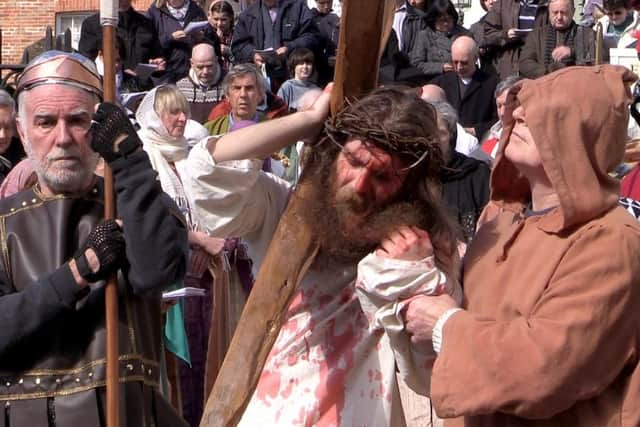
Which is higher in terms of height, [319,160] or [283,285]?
[319,160]

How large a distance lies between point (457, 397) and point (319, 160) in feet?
2.92

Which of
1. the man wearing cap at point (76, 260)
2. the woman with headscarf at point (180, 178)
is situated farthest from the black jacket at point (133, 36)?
the man wearing cap at point (76, 260)

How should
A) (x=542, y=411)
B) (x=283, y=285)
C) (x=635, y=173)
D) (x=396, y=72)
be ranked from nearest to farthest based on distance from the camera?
1. (x=542, y=411)
2. (x=283, y=285)
3. (x=635, y=173)
4. (x=396, y=72)

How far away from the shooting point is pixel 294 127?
13.1 ft

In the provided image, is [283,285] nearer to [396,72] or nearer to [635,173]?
[635,173]

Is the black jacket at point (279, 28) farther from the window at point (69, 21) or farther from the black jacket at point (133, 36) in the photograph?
the window at point (69, 21)

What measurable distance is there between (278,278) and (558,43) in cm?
841

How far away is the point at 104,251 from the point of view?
4.02m

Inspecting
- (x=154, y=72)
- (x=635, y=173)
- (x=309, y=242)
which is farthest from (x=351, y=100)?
(x=154, y=72)

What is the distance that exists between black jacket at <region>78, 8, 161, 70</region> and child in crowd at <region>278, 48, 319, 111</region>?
203 cm

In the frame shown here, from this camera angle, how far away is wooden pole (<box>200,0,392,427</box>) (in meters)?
3.95

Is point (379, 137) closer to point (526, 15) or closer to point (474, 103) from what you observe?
point (474, 103)

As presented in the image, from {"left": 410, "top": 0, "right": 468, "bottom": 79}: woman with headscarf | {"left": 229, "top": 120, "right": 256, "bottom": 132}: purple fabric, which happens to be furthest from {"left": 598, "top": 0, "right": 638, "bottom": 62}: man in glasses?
{"left": 229, "top": 120, "right": 256, "bottom": 132}: purple fabric

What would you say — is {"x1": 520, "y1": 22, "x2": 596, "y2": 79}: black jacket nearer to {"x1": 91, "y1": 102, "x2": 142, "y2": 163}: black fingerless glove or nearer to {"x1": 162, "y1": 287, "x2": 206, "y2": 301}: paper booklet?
{"x1": 162, "y1": 287, "x2": 206, "y2": 301}: paper booklet
